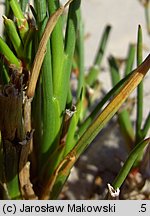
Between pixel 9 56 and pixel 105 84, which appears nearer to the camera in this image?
pixel 9 56

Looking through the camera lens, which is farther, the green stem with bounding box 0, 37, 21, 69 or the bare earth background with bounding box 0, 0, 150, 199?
the bare earth background with bounding box 0, 0, 150, 199

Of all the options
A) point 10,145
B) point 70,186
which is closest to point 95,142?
point 70,186

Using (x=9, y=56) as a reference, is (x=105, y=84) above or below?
below

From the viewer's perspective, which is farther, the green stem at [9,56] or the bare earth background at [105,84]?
the bare earth background at [105,84]

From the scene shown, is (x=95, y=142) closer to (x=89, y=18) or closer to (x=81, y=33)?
(x=81, y=33)

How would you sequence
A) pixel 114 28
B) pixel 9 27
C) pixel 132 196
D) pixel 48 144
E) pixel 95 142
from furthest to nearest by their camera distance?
1. pixel 114 28
2. pixel 95 142
3. pixel 132 196
4. pixel 48 144
5. pixel 9 27

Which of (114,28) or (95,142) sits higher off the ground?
(114,28)

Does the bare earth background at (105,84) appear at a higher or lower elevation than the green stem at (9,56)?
lower

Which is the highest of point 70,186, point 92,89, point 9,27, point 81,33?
point 9,27
